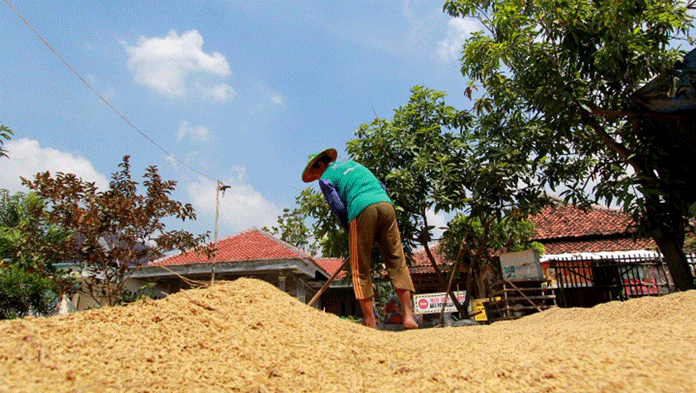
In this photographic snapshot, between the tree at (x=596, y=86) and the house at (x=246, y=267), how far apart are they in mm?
5284

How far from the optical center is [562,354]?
169 cm

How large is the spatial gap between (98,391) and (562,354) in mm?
1651

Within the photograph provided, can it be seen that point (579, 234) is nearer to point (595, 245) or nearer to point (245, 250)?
point (595, 245)

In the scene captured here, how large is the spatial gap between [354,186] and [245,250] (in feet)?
27.9

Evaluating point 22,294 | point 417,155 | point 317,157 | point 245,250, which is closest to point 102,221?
point 317,157

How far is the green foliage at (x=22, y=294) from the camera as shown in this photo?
10.8 m

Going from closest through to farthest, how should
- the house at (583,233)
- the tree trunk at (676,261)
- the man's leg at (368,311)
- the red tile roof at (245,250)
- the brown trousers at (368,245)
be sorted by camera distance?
the man's leg at (368,311) → the brown trousers at (368,245) → the tree trunk at (676,261) → the red tile roof at (245,250) → the house at (583,233)

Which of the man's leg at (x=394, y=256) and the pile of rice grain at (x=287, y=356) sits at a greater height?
the man's leg at (x=394, y=256)

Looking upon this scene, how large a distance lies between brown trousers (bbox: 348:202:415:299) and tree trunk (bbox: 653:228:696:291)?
3877mm

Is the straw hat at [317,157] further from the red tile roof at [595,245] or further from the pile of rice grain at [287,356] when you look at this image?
the red tile roof at [595,245]

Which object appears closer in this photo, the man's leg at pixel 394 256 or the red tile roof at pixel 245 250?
the man's leg at pixel 394 256

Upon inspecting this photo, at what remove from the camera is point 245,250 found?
1152 cm

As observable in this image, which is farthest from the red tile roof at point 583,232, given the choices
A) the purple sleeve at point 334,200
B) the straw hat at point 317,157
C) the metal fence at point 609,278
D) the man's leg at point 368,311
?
the man's leg at point 368,311

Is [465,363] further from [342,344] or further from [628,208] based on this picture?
[628,208]
